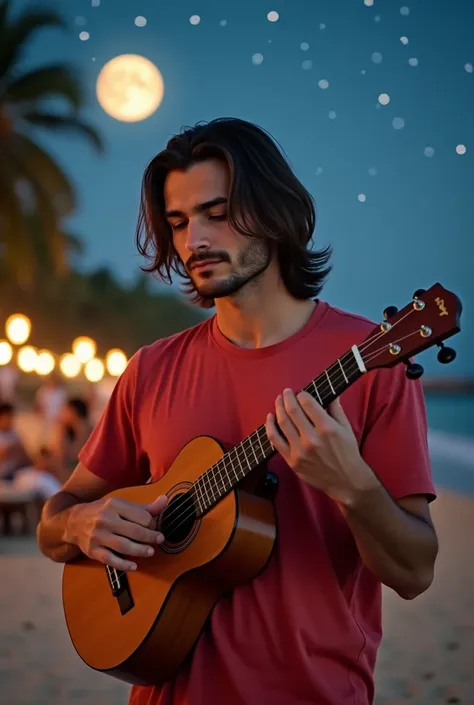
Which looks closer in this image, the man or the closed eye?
the man

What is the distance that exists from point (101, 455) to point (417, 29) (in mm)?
4372

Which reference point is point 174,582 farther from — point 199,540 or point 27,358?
point 27,358

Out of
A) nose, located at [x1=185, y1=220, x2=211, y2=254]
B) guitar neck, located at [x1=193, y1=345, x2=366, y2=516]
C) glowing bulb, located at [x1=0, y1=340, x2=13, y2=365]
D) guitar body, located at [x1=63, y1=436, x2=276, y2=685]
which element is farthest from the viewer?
glowing bulb, located at [x1=0, y1=340, x2=13, y2=365]

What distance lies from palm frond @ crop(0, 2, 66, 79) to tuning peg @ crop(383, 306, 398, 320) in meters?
13.8

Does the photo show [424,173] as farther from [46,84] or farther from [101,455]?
[46,84]

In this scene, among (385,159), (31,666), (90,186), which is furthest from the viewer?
(90,186)

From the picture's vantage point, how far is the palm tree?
1491 centimetres

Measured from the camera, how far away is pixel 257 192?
1.72 meters

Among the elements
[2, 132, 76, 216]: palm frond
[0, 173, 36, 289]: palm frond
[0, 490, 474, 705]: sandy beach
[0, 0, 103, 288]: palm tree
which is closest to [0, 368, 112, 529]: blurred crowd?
[0, 490, 474, 705]: sandy beach

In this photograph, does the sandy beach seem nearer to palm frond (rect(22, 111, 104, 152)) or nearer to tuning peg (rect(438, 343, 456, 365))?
tuning peg (rect(438, 343, 456, 365))

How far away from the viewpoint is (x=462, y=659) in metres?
4.28

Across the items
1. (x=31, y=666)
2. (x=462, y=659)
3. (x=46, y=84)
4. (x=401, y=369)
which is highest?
(x=46, y=84)

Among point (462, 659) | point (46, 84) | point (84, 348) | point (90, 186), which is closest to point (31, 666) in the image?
point (462, 659)

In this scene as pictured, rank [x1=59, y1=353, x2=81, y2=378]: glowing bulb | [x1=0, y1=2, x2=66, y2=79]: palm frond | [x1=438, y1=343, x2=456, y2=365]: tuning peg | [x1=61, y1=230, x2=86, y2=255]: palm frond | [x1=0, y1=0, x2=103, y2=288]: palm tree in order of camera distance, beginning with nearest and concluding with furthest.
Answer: [x1=438, y1=343, x2=456, y2=365]: tuning peg < [x1=59, y1=353, x2=81, y2=378]: glowing bulb < [x1=0, y1=2, x2=66, y2=79]: palm frond < [x1=0, y1=0, x2=103, y2=288]: palm tree < [x1=61, y1=230, x2=86, y2=255]: palm frond
